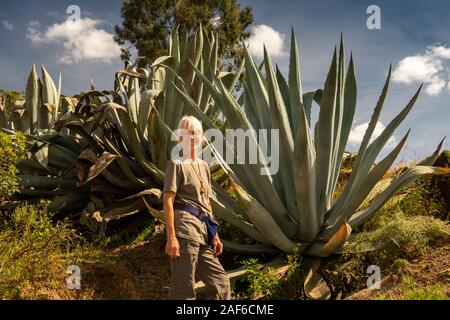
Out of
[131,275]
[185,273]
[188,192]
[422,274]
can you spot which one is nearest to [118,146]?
[131,275]

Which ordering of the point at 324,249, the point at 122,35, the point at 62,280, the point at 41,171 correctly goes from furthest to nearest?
the point at 122,35
the point at 41,171
the point at 62,280
the point at 324,249

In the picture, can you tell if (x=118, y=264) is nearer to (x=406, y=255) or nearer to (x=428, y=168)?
(x=406, y=255)

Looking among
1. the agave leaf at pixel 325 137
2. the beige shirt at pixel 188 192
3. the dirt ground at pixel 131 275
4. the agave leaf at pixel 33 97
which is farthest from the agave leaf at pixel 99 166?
the agave leaf at pixel 33 97

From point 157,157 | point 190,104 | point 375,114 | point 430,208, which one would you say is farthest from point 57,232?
point 430,208

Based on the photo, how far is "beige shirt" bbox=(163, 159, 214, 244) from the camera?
8.85 feet

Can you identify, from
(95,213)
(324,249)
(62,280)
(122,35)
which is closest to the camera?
(324,249)

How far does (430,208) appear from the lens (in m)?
4.58

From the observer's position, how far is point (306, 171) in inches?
129

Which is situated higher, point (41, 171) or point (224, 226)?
point (41, 171)

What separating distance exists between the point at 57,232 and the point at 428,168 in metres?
2.98

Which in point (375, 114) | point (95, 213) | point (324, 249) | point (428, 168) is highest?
point (375, 114)

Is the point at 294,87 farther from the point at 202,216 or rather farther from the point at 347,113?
the point at 202,216

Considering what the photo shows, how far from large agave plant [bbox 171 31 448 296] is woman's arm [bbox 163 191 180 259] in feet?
1.88

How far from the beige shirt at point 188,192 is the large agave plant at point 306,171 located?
33cm
